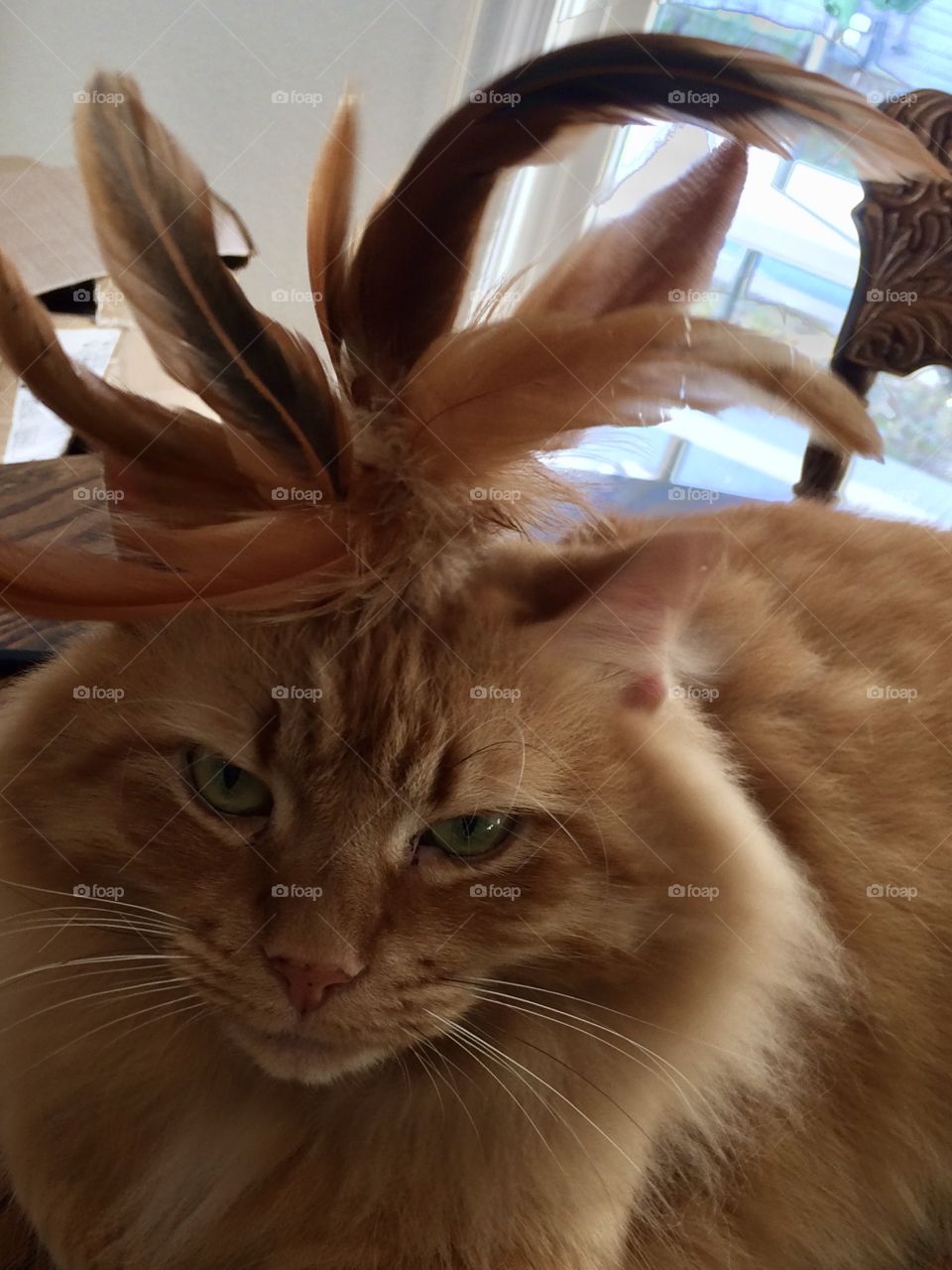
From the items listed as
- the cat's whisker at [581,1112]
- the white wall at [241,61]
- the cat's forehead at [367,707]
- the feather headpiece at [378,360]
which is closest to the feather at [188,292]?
the feather headpiece at [378,360]

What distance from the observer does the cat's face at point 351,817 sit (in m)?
0.67

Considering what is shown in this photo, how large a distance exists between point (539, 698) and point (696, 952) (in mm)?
219

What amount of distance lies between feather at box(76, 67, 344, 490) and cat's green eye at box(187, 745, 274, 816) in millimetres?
215

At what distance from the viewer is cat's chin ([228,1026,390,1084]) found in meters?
0.69

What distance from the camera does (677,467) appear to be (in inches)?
64.3

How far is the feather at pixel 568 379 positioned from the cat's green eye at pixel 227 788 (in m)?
0.25

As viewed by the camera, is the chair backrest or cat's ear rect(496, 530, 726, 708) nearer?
cat's ear rect(496, 530, 726, 708)

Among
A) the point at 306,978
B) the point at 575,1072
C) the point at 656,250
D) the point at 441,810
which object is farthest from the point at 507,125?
the point at 575,1072

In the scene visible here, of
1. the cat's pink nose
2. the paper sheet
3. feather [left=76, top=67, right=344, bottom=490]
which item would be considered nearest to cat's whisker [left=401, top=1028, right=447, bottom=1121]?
the cat's pink nose

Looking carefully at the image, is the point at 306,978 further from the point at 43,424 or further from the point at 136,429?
the point at 43,424

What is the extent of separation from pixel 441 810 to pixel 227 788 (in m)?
0.15

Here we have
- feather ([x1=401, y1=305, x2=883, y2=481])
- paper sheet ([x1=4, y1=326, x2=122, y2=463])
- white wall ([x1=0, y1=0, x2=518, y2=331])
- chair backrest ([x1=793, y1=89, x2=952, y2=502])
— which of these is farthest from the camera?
white wall ([x1=0, y1=0, x2=518, y2=331])

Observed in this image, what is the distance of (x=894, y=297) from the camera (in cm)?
146

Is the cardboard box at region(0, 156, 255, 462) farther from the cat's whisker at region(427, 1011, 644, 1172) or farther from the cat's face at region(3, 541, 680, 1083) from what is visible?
the cat's whisker at region(427, 1011, 644, 1172)
